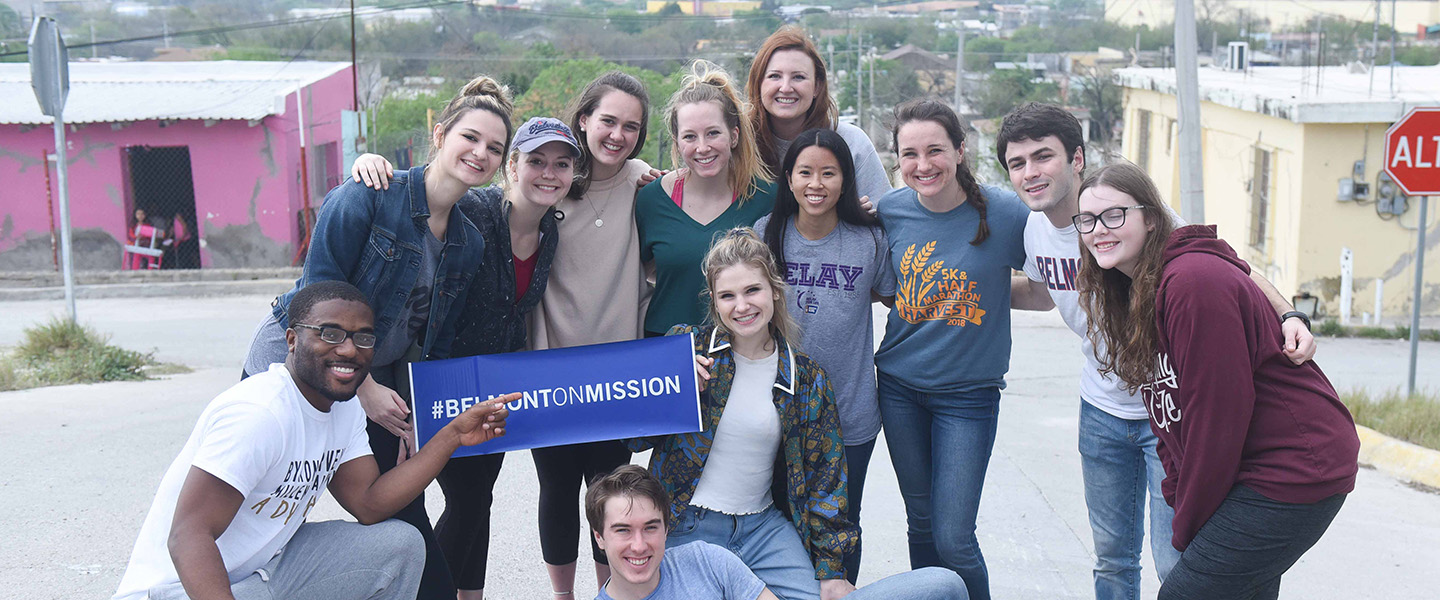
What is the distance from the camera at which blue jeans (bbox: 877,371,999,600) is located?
3918mm

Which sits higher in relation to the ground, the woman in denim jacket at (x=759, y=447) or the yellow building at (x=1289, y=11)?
the yellow building at (x=1289, y=11)

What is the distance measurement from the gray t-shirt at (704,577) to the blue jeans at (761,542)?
151 mm

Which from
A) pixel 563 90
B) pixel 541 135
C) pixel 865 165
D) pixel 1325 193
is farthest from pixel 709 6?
pixel 541 135

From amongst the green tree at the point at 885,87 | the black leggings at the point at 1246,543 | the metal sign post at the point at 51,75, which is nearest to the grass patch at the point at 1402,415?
the black leggings at the point at 1246,543

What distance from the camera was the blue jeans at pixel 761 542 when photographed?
11.9ft

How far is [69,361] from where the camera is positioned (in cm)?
1048

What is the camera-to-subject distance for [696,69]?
14.5 feet

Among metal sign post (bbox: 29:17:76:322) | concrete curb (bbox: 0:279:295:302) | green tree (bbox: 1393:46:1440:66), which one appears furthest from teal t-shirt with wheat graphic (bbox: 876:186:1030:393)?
green tree (bbox: 1393:46:1440:66)

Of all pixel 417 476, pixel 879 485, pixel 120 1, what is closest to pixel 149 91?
pixel 879 485

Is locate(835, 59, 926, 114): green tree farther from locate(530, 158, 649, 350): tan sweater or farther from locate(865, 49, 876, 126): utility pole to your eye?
locate(530, 158, 649, 350): tan sweater

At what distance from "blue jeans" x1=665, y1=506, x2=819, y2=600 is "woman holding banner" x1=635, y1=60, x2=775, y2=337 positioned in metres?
0.77

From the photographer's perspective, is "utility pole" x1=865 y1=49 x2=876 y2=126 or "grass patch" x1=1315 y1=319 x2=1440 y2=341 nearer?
"grass patch" x1=1315 y1=319 x2=1440 y2=341

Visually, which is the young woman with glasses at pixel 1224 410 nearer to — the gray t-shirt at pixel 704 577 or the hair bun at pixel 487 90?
the gray t-shirt at pixel 704 577

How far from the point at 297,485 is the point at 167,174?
865 inches
